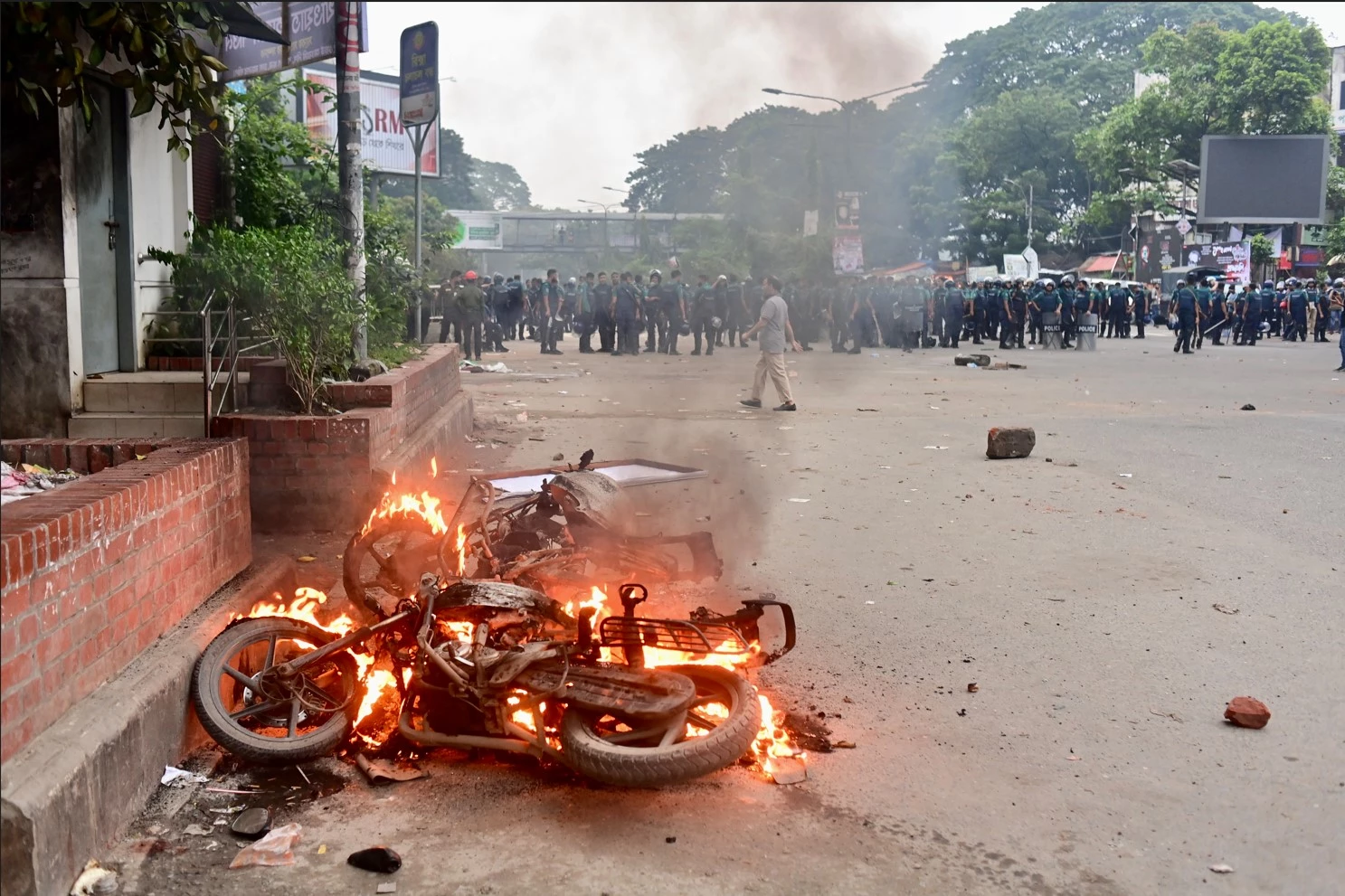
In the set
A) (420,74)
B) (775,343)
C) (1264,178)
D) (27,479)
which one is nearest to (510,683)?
(27,479)

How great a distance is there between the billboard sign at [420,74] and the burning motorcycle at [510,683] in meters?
11.8

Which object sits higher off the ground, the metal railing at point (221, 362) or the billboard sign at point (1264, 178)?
the billboard sign at point (1264, 178)

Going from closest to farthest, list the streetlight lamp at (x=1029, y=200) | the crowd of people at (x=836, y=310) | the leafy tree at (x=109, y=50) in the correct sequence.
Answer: the leafy tree at (x=109, y=50) → the crowd of people at (x=836, y=310) → the streetlight lamp at (x=1029, y=200)

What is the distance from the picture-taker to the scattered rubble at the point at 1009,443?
10.5 m

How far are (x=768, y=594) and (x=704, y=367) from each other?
53.7ft

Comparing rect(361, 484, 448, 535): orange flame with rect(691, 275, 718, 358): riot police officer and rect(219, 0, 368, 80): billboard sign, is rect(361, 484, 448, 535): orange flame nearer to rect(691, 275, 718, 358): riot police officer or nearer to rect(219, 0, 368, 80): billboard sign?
rect(219, 0, 368, 80): billboard sign

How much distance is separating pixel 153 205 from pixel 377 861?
7.09 metres

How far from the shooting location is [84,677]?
3.54 metres

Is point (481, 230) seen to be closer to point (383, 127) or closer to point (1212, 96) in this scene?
point (1212, 96)

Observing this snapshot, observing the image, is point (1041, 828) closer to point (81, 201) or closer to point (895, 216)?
point (81, 201)

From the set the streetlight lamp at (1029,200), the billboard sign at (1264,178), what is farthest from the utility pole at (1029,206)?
the billboard sign at (1264,178)

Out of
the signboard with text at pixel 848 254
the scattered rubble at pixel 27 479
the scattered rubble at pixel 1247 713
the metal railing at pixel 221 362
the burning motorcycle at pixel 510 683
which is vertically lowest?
the scattered rubble at pixel 1247 713

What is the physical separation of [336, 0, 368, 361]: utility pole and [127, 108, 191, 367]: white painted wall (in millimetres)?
1269

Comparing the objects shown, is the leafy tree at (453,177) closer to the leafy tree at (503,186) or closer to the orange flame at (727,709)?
the leafy tree at (503,186)
